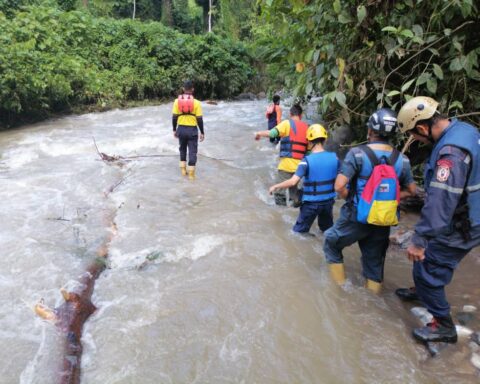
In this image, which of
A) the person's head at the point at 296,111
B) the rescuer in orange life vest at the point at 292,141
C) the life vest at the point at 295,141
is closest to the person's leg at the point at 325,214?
the rescuer in orange life vest at the point at 292,141

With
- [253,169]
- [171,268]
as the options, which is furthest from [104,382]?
[253,169]

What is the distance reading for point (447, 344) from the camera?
349 centimetres

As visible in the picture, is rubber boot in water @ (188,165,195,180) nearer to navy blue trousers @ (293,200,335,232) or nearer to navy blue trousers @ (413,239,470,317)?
navy blue trousers @ (293,200,335,232)

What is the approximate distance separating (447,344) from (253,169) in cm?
630

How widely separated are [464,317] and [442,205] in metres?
1.51

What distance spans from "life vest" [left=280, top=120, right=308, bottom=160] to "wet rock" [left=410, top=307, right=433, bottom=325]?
2.83 metres

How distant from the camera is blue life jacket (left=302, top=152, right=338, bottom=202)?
4852mm

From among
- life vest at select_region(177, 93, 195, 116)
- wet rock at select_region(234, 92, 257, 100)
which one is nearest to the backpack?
life vest at select_region(177, 93, 195, 116)

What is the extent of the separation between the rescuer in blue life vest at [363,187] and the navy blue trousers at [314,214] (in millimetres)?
941

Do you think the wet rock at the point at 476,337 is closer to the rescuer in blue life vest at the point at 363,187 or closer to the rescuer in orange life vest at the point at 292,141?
the rescuer in blue life vest at the point at 363,187

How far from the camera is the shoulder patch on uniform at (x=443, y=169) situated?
2.97 m

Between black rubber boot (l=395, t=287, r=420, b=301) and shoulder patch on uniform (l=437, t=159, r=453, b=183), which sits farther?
black rubber boot (l=395, t=287, r=420, b=301)

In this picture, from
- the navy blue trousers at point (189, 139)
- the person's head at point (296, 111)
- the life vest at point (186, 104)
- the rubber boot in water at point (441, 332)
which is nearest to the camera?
the rubber boot in water at point (441, 332)

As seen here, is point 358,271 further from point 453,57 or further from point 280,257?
point 453,57
